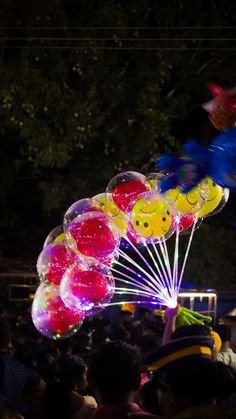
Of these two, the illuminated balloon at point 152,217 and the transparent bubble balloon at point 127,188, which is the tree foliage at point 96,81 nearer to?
the transparent bubble balloon at point 127,188

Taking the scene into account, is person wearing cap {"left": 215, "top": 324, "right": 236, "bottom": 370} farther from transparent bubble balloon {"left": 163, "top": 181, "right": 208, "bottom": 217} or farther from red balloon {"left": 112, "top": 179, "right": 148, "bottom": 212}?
red balloon {"left": 112, "top": 179, "right": 148, "bottom": 212}

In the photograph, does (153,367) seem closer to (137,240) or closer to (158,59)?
(137,240)

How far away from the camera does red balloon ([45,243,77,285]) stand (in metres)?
7.46

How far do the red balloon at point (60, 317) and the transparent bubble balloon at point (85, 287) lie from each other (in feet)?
0.35

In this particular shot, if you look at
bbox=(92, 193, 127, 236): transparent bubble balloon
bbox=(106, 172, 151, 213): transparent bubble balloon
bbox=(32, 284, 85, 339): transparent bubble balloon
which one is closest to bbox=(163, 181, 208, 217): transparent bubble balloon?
bbox=(106, 172, 151, 213): transparent bubble balloon

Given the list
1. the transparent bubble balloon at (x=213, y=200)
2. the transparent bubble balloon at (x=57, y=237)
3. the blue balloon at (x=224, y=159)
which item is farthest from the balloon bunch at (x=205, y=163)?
the transparent bubble balloon at (x=57, y=237)

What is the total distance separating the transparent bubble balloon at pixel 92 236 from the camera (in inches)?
284

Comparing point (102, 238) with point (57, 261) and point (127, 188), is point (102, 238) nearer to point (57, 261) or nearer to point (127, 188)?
point (57, 261)

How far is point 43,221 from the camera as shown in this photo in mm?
19844

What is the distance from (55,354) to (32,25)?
26.6 feet

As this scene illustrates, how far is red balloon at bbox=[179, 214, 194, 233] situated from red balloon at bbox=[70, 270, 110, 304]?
40.1 inches

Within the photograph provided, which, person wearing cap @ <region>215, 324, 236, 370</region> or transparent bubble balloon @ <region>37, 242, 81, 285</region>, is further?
transparent bubble balloon @ <region>37, 242, 81, 285</region>

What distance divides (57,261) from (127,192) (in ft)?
2.96

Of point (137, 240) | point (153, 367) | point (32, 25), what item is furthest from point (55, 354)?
point (32, 25)
